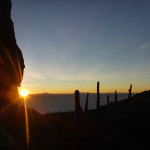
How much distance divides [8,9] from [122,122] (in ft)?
33.4

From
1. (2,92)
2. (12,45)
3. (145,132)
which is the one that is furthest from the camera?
(145,132)

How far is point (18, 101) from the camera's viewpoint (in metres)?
6.08

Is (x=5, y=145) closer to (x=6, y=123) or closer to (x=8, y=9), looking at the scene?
(x=6, y=123)

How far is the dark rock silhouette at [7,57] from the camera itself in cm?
513

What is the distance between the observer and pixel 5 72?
5379 mm

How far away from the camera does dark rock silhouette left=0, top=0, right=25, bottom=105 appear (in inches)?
202

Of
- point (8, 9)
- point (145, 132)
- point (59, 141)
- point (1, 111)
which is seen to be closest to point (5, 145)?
point (1, 111)

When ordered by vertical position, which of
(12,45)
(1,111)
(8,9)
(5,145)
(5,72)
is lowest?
(5,145)

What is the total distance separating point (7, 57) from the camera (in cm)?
534

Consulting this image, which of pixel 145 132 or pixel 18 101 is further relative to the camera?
pixel 145 132

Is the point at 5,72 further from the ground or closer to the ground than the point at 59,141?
further from the ground

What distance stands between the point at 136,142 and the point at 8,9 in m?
7.62

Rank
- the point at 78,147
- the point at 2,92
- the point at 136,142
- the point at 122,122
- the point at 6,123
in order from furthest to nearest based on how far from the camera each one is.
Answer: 1. the point at 122,122
2. the point at 136,142
3. the point at 78,147
4. the point at 2,92
5. the point at 6,123

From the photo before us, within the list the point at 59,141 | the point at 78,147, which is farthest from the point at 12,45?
the point at 78,147
